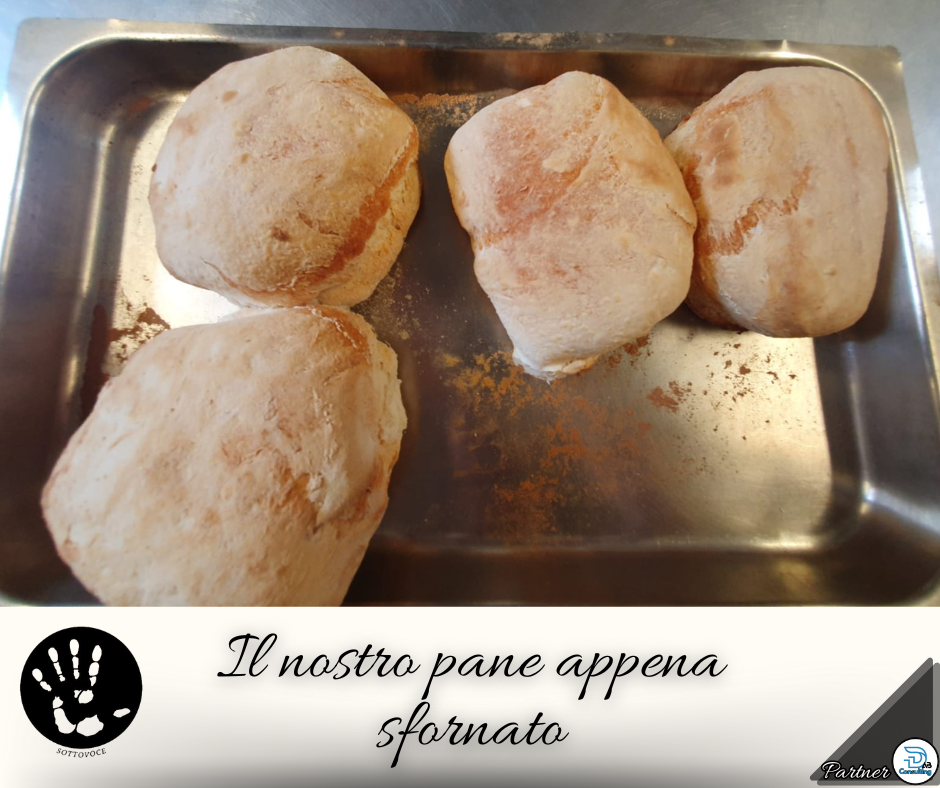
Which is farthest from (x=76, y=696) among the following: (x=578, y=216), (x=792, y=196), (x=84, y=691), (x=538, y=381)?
(x=792, y=196)

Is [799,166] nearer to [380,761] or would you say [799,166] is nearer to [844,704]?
[844,704]

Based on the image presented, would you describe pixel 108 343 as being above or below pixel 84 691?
above

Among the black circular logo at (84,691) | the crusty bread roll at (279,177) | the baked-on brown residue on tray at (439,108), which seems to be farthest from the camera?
the baked-on brown residue on tray at (439,108)

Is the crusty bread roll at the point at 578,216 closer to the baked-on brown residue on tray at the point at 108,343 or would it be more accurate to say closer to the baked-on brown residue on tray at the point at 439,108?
the baked-on brown residue on tray at the point at 439,108

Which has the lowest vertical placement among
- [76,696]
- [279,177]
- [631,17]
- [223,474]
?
[76,696]

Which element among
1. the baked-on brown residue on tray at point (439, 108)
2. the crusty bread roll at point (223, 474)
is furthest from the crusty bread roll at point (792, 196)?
the crusty bread roll at point (223, 474)

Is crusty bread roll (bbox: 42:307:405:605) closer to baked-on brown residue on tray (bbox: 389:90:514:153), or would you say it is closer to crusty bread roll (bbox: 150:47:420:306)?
crusty bread roll (bbox: 150:47:420:306)
